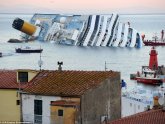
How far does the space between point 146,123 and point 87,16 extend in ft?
296

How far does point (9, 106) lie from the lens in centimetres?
1366

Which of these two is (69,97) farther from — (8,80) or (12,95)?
(8,80)

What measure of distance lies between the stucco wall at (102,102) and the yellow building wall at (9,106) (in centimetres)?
162

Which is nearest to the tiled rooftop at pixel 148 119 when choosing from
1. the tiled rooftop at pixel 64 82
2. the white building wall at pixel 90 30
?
the tiled rooftop at pixel 64 82

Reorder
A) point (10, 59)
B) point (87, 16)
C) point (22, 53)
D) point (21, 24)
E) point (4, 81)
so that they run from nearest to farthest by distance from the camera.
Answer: point (4, 81), point (10, 59), point (22, 53), point (21, 24), point (87, 16)

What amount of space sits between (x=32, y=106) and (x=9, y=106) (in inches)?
27.9

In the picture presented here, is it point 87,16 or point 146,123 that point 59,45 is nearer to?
point 87,16

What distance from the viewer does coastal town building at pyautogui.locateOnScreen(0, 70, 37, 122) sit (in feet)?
44.3

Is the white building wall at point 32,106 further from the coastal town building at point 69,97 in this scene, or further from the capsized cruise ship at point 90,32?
the capsized cruise ship at point 90,32

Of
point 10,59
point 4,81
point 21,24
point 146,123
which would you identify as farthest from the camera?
point 21,24

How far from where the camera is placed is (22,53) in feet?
261

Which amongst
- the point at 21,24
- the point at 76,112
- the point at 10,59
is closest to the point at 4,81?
the point at 76,112

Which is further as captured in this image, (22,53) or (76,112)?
(22,53)

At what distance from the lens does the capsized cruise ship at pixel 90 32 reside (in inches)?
3826
